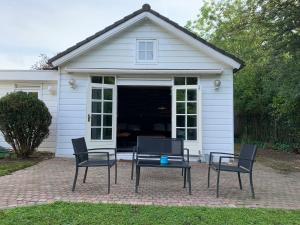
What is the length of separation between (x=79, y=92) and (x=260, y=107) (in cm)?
1011

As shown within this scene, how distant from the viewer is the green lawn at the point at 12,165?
7.62 meters

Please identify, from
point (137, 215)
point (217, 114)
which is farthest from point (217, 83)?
point (137, 215)

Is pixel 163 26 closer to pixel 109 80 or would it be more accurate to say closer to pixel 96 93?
pixel 109 80

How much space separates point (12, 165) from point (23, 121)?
1.39 meters

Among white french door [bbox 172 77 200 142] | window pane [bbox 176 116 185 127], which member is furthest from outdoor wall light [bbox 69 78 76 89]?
window pane [bbox 176 116 185 127]

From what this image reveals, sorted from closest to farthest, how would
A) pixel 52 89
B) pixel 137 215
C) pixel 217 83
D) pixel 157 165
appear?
pixel 137 215
pixel 157 165
pixel 217 83
pixel 52 89

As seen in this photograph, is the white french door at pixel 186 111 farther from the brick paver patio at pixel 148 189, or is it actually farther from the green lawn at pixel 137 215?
the green lawn at pixel 137 215

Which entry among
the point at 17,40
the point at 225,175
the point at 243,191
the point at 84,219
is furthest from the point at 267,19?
the point at 17,40

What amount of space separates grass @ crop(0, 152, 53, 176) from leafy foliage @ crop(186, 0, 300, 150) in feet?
28.7

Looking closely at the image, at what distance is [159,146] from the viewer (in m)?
6.77

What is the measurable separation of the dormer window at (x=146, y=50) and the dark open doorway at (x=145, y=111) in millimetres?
4863

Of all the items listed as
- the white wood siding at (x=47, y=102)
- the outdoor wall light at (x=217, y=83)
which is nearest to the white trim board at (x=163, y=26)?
the outdoor wall light at (x=217, y=83)

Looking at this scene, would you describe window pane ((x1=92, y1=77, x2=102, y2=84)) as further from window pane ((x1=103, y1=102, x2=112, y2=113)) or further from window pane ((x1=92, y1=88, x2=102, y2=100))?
window pane ((x1=103, y1=102, x2=112, y2=113))

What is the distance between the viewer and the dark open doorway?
15.1 metres
